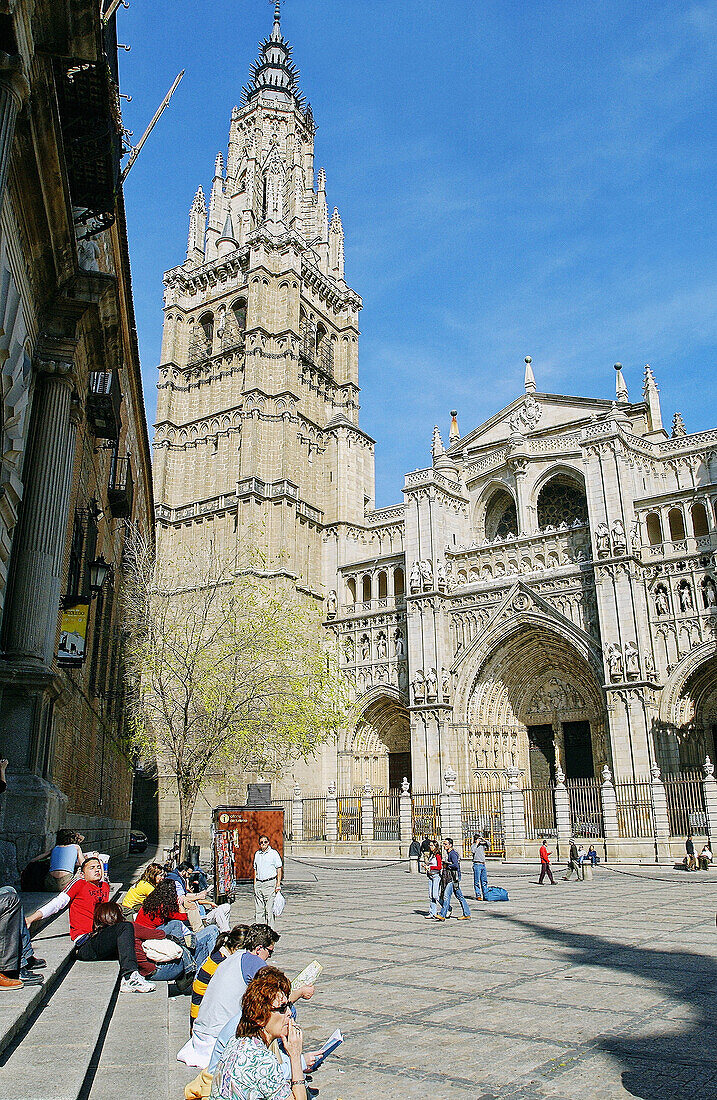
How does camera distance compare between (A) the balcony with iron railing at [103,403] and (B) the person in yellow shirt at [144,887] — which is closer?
(B) the person in yellow shirt at [144,887]

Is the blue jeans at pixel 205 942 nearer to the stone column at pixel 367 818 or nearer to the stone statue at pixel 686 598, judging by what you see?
the stone column at pixel 367 818

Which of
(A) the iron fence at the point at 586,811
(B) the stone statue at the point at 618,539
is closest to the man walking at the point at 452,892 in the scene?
(A) the iron fence at the point at 586,811

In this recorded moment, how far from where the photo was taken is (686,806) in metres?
22.3

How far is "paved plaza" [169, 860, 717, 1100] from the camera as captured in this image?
189 inches

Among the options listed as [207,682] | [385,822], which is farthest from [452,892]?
[385,822]

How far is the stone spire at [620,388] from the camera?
33.8 m

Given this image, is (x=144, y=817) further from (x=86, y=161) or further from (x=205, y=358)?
(x=86, y=161)

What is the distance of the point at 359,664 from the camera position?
114ft

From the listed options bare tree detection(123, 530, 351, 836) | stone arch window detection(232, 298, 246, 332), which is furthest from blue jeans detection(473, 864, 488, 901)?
stone arch window detection(232, 298, 246, 332)

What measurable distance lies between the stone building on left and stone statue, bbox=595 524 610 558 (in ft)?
65.4

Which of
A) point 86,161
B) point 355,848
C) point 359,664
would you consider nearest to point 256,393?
point 359,664

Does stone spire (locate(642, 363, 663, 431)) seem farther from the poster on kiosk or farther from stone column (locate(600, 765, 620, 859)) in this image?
the poster on kiosk

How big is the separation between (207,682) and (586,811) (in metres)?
14.1

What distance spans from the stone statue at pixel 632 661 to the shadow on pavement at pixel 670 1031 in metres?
17.9
